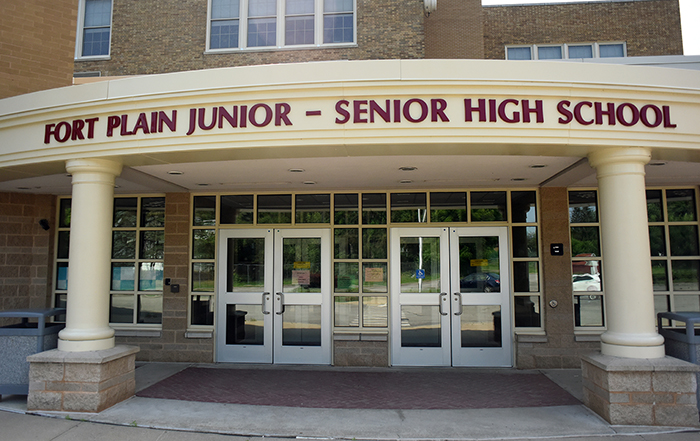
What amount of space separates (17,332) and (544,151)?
704 centimetres

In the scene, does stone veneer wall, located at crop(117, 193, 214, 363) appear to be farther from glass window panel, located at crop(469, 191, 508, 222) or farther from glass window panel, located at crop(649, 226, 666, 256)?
glass window panel, located at crop(649, 226, 666, 256)

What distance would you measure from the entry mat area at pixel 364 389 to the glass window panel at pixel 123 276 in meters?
2.29

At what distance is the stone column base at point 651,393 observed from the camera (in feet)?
16.7

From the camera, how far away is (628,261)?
5336mm

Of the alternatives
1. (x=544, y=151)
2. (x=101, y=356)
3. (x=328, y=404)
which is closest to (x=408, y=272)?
(x=328, y=404)

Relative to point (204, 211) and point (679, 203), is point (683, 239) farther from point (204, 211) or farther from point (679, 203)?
point (204, 211)

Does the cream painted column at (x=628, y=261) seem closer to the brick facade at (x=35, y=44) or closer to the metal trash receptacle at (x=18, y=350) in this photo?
the metal trash receptacle at (x=18, y=350)

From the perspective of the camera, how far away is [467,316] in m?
8.00

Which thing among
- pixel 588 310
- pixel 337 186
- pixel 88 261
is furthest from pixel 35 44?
pixel 588 310

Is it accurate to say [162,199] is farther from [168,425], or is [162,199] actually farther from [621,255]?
[621,255]

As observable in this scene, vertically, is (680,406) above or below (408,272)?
below

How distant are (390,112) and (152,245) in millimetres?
5776

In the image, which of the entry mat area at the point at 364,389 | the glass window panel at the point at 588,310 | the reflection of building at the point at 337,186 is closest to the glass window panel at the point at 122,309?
the reflection of building at the point at 337,186

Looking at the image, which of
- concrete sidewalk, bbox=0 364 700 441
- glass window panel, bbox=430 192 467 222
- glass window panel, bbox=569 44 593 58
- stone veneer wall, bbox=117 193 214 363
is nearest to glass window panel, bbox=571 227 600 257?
glass window panel, bbox=430 192 467 222
